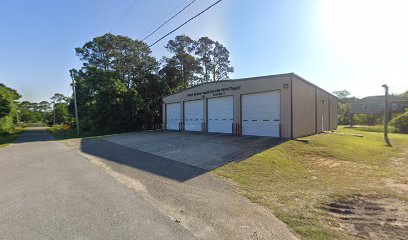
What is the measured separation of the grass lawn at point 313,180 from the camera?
429 cm

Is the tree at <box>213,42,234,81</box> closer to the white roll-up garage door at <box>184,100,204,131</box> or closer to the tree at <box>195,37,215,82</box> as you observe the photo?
the tree at <box>195,37,215,82</box>

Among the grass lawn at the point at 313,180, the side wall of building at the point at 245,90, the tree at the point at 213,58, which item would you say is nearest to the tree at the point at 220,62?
the tree at the point at 213,58

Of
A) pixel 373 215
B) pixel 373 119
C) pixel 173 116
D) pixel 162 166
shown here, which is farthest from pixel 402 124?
pixel 162 166

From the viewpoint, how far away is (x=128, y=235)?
3.58 m

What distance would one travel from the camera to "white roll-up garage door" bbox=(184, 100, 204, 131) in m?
21.0

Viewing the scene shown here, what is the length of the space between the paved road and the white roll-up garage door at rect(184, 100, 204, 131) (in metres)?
14.1

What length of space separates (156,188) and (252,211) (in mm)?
2599

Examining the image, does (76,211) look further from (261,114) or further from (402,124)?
(402,124)

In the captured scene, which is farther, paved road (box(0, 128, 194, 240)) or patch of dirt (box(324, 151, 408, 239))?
patch of dirt (box(324, 151, 408, 239))

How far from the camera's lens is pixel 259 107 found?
16094 millimetres

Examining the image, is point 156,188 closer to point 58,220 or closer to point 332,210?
point 58,220

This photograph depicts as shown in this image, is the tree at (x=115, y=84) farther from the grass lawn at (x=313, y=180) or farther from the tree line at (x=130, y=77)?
the grass lawn at (x=313, y=180)

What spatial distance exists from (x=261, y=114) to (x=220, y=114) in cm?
398

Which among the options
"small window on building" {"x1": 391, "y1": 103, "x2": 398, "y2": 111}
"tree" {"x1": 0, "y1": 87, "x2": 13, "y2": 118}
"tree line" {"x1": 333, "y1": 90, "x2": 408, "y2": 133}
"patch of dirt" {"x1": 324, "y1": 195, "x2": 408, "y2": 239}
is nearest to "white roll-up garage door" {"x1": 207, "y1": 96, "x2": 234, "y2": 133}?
"patch of dirt" {"x1": 324, "y1": 195, "x2": 408, "y2": 239}
